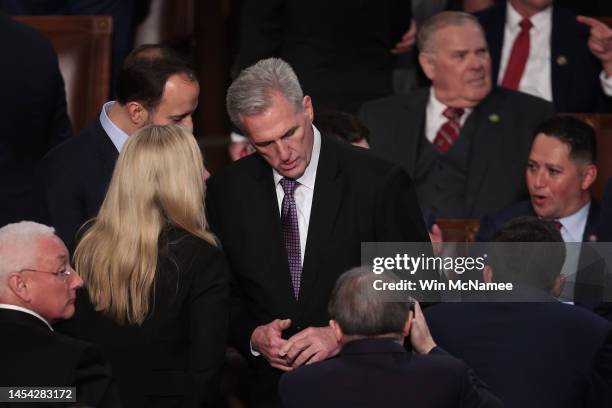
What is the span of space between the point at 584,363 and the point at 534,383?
152 millimetres

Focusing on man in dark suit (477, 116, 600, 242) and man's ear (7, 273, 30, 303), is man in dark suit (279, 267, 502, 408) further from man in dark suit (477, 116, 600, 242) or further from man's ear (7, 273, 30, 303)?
man in dark suit (477, 116, 600, 242)

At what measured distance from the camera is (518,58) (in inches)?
231

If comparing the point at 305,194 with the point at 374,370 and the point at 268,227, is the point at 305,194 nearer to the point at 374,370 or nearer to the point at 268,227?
the point at 268,227

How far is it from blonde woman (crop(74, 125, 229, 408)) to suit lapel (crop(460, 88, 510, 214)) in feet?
6.46

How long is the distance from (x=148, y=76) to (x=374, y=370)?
1405 mm

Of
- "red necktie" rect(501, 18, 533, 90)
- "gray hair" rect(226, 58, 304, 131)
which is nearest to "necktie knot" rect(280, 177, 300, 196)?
"gray hair" rect(226, 58, 304, 131)

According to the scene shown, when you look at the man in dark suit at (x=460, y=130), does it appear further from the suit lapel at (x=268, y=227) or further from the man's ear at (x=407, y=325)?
the man's ear at (x=407, y=325)

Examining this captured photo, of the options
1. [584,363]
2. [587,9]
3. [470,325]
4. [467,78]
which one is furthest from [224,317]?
[587,9]

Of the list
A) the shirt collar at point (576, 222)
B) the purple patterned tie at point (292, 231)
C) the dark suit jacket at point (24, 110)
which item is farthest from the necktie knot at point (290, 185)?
the shirt collar at point (576, 222)

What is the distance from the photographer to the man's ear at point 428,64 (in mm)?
5582

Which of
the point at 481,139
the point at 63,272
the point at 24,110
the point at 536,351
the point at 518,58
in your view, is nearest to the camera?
the point at 63,272

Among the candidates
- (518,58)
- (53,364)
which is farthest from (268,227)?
(518,58)

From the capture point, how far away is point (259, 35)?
588cm

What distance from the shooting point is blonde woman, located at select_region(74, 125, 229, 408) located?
3.55 meters
